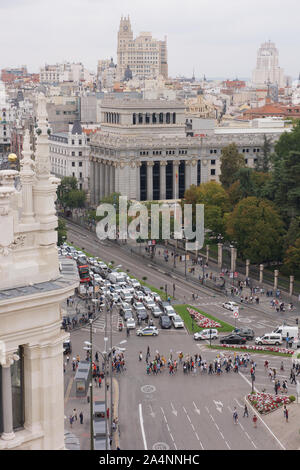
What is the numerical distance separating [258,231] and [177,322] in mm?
18988

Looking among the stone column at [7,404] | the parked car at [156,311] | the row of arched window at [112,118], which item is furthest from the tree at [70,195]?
the stone column at [7,404]

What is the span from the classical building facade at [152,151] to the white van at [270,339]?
194 ft

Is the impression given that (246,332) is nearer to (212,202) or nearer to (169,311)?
(169,311)

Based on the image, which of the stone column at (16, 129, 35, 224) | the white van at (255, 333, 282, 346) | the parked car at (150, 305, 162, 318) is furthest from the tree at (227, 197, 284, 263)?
the stone column at (16, 129, 35, 224)

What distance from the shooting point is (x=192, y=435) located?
43875 mm

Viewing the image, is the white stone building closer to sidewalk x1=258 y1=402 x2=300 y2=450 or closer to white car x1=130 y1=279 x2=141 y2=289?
white car x1=130 y1=279 x2=141 y2=289

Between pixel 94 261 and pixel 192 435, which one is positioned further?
pixel 94 261

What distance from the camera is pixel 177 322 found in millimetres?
65250

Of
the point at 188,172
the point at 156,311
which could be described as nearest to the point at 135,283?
the point at 156,311

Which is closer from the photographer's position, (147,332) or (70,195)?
(147,332)

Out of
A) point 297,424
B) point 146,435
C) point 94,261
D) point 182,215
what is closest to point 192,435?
point 146,435

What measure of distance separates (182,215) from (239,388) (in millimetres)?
46939

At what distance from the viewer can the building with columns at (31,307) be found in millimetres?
14031
